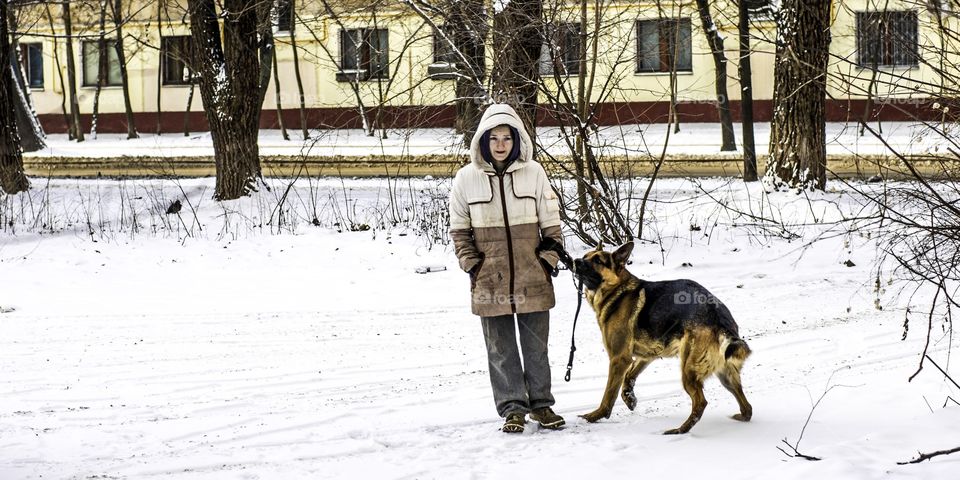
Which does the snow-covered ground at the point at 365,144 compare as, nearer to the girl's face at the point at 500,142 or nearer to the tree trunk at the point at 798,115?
the tree trunk at the point at 798,115

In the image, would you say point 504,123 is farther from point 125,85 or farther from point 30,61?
point 30,61

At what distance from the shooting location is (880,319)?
30.5ft

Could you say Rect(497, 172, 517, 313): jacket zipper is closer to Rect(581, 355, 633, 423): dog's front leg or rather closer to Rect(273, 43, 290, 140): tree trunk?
Rect(581, 355, 633, 423): dog's front leg

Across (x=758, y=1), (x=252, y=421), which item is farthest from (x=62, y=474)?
(x=758, y=1)

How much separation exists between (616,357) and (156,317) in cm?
554

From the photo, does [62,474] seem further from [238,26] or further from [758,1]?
[758,1]

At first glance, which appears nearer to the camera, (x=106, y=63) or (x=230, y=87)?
(x=230, y=87)

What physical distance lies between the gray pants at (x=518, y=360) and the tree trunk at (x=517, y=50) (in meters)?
4.99

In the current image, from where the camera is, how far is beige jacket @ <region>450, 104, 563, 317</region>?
6.46 metres

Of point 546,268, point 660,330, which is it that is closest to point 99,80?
point 546,268

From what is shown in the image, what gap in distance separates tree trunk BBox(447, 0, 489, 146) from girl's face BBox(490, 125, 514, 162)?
512 centimetres

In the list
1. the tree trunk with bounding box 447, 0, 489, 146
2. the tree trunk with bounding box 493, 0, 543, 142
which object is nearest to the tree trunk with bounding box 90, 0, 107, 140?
the tree trunk with bounding box 447, 0, 489, 146

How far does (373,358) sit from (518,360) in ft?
8.34

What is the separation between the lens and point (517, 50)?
447 inches
